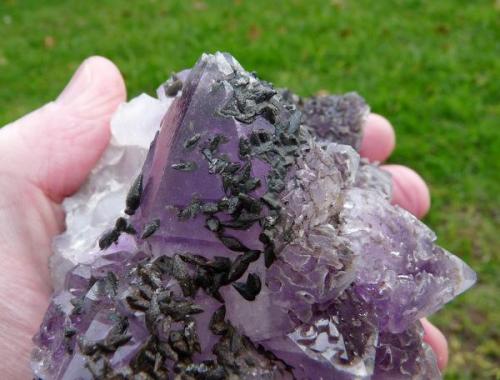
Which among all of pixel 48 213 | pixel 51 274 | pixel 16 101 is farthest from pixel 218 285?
pixel 16 101

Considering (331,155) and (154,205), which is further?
(331,155)

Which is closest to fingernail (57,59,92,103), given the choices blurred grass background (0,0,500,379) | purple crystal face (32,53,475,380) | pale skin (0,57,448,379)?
pale skin (0,57,448,379)

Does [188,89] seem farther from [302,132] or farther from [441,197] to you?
[441,197]

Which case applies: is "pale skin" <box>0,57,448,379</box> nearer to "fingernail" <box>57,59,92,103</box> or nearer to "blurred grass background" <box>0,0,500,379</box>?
"fingernail" <box>57,59,92,103</box>

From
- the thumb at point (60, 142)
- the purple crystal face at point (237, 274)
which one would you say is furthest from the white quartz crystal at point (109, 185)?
the purple crystal face at point (237, 274)

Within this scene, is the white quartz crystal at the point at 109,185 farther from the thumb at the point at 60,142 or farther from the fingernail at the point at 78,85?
the fingernail at the point at 78,85
